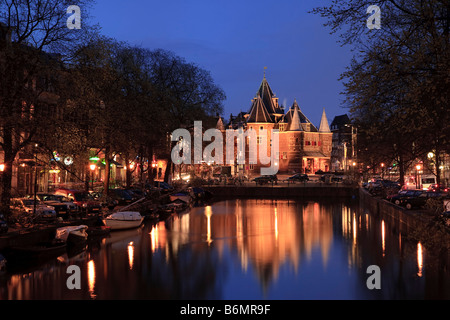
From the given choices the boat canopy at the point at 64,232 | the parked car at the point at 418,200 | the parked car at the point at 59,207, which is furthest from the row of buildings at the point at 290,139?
the boat canopy at the point at 64,232

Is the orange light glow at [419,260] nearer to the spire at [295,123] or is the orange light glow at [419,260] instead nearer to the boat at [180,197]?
the boat at [180,197]

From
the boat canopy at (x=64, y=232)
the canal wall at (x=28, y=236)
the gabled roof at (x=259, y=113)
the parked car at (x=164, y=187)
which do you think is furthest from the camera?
the gabled roof at (x=259, y=113)

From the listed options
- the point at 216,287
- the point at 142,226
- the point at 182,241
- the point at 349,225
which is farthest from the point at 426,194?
the point at 216,287

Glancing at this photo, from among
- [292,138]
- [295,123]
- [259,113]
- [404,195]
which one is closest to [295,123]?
[295,123]

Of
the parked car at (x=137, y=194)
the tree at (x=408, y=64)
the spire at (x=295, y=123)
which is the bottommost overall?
the parked car at (x=137, y=194)

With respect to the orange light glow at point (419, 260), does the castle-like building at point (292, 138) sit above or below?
above

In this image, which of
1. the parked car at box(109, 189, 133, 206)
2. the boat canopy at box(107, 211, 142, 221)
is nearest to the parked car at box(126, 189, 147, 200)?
the parked car at box(109, 189, 133, 206)

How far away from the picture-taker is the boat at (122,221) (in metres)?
37.6

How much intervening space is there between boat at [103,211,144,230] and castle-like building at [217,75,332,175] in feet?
245

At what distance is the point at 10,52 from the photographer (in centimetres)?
2450

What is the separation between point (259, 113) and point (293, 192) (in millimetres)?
40838

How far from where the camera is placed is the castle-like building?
116 metres

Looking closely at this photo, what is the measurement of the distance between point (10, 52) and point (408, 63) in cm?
1918

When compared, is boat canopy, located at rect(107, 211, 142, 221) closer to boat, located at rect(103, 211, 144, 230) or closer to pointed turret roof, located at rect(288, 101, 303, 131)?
boat, located at rect(103, 211, 144, 230)
